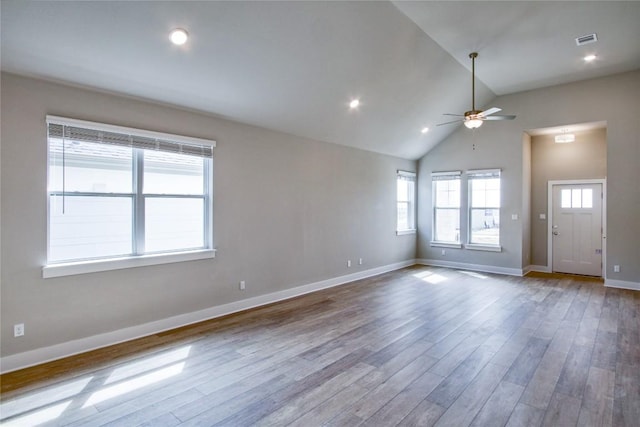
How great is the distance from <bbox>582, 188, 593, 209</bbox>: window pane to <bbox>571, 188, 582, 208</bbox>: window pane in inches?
2.6

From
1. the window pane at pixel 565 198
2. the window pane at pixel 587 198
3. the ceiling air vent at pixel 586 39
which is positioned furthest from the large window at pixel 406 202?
the ceiling air vent at pixel 586 39

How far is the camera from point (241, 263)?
476cm

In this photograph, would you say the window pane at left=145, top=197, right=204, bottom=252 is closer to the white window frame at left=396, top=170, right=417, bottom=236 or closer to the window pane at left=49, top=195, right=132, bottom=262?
the window pane at left=49, top=195, right=132, bottom=262

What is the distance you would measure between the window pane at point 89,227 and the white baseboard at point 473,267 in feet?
22.2

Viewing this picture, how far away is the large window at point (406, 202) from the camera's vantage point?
8102 millimetres

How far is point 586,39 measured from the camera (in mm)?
4664

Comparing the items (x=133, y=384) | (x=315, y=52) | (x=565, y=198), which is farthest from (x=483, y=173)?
(x=133, y=384)

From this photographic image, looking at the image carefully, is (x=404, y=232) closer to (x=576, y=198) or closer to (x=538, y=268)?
(x=538, y=268)

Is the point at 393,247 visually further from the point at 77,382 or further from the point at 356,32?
the point at 77,382

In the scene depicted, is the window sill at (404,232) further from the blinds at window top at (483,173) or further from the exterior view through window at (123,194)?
the exterior view through window at (123,194)

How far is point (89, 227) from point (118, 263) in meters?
0.47

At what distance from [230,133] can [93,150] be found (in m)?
1.65

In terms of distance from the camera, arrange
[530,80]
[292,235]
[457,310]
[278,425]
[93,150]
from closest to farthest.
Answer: [278,425] < [93,150] < [457,310] < [292,235] < [530,80]

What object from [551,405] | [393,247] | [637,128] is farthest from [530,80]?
[551,405]
